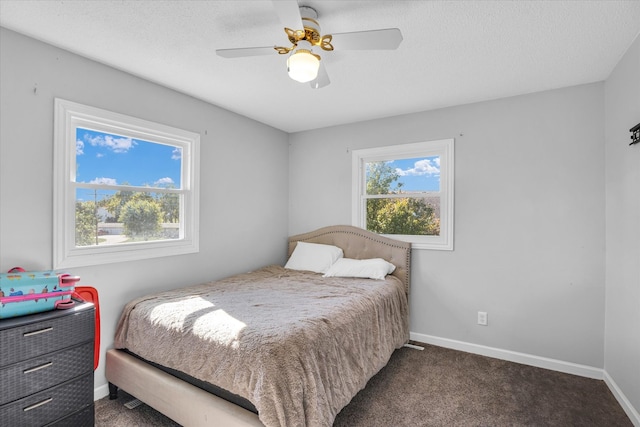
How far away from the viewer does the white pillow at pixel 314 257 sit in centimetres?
349

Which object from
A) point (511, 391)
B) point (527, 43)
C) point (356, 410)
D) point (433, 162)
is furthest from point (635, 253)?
point (356, 410)

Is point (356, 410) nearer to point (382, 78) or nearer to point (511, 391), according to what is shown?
point (511, 391)

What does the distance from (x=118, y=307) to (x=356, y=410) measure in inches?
73.9

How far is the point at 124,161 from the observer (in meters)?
2.50

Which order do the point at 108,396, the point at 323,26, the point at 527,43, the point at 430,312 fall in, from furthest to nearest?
the point at 430,312
the point at 108,396
the point at 527,43
the point at 323,26

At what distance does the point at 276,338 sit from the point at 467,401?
5.09 feet

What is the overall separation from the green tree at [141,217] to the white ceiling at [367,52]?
102 cm

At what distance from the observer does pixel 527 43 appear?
196 cm

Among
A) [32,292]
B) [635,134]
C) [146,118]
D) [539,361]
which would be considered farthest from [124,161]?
[539,361]

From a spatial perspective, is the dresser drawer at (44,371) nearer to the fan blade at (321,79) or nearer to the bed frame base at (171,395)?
the bed frame base at (171,395)

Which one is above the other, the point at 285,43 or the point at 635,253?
the point at 285,43

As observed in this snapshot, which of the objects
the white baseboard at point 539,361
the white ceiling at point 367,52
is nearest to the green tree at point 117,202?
the white ceiling at point 367,52

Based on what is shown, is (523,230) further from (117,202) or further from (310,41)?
(117,202)

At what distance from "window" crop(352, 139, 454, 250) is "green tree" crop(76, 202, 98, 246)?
2477 mm
